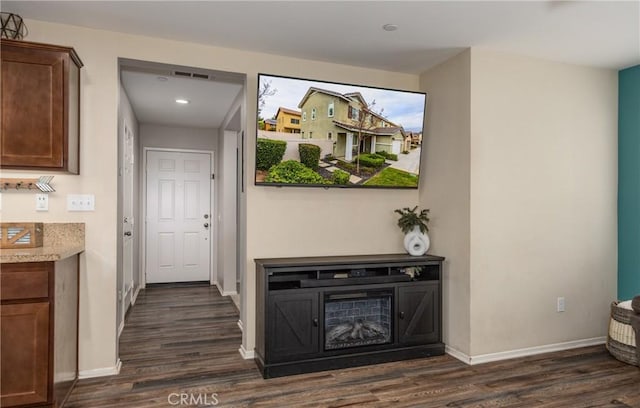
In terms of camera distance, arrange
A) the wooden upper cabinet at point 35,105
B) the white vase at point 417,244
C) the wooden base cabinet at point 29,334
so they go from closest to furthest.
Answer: the wooden base cabinet at point 29,334 < the wooden upper cabinet at point 35,105 < the white vase at point 417,244

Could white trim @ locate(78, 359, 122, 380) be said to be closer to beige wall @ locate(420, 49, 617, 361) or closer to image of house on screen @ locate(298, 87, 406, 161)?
image of house on screen @ locate(298, 87, 406, 161)

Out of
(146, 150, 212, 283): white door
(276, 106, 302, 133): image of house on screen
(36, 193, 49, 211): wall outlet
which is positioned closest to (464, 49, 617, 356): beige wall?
(276, 106, 302, 133): image of house on screen

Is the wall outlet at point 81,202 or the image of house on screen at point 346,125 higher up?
the image of house on screen at point 346,125

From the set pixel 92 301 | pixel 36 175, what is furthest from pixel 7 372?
pixel 36 175

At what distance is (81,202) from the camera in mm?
2939

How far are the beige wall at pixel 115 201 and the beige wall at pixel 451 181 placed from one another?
0.37 meters

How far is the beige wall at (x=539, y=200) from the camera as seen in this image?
334cm

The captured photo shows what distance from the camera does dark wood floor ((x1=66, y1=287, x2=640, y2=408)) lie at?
2.65m

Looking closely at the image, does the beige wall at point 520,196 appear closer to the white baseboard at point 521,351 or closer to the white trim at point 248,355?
the white baseboard at point 521,351

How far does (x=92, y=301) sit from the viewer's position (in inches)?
117

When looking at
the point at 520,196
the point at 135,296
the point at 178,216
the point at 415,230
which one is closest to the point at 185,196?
the point at 178,216

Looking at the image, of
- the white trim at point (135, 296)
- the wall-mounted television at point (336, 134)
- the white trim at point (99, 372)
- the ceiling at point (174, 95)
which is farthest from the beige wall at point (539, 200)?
the white trim at point (135, 296)

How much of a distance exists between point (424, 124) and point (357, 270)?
58.2 inches

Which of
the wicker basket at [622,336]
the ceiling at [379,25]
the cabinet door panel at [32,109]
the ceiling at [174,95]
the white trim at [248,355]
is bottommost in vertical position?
the white trim at [248,355]
